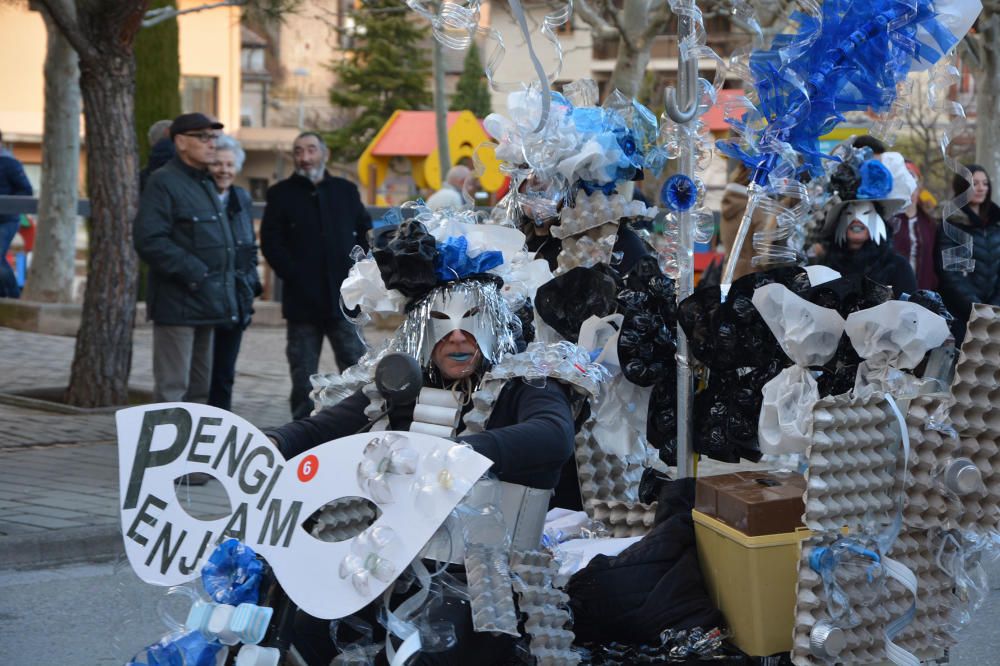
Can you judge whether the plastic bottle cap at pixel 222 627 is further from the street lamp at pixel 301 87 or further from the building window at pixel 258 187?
the street lamp at pixel 301 87

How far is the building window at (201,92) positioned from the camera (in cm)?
3931

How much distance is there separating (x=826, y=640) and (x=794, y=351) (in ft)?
2.51

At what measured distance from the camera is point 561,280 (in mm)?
4277

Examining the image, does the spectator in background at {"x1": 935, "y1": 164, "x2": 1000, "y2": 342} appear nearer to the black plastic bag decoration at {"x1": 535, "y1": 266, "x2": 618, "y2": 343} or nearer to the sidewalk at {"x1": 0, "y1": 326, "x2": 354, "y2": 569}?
the sidewalk at {"x1": 0, "y1": 326, "x2": 354, "y2": 569}

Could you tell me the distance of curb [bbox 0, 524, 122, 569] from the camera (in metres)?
5.72

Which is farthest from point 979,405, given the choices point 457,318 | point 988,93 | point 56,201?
point 56,201

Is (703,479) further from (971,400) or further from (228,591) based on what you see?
(228,591)

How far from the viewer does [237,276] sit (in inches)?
297

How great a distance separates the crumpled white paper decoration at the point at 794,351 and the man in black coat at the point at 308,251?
466 cm

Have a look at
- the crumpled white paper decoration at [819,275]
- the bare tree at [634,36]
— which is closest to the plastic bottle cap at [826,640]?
the crumpled white paper decoration at [819,275]

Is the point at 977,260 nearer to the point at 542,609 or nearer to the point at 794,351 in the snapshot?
the point at 794,351

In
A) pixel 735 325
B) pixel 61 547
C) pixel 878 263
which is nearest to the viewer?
pixel 735 325

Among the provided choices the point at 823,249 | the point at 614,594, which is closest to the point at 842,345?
the point at 614,594

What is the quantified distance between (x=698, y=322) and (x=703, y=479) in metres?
0.44
